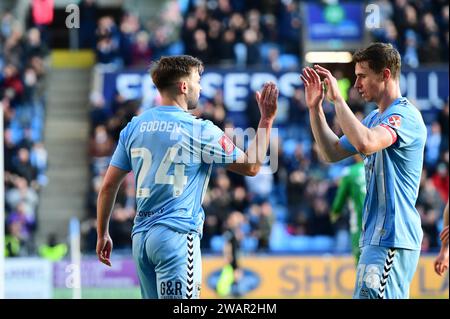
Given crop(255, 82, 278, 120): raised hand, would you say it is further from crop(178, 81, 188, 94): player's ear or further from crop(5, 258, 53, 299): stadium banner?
crop(5, 258, 53, 299): stadium banner

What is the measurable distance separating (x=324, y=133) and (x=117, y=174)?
1.41 m

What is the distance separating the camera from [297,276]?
1975 cm

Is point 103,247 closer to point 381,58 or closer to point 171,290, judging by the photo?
point 171,290

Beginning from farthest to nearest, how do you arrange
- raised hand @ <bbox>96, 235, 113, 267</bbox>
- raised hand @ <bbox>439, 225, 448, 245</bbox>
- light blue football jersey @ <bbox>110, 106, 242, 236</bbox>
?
1. raised hand @ <bbox>439, 225, 448, 245</bbox>
2. raised hand @ <bbox>96, 235, 113, 267</bbox>
3. light blue football jersey @ <bbox>110, 106, 242, 236</bbox>

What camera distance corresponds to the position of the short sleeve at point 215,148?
24.2ft

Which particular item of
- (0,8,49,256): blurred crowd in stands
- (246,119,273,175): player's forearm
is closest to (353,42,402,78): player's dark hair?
(246,119,273,175): player's forearm

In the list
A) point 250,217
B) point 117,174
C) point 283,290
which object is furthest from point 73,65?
point 117,174

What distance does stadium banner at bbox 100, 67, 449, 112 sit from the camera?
78.5 feet

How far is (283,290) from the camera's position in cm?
1975

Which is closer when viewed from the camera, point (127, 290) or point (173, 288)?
point (173, 288)

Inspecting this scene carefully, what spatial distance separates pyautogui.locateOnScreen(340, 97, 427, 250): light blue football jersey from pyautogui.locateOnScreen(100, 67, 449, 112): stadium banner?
16801 mm

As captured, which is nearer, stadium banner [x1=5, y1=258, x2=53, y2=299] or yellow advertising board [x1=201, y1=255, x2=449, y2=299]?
stadium banner [x1=5, y1=258, x2=53, y2=299]

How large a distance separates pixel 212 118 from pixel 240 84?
1.51m
